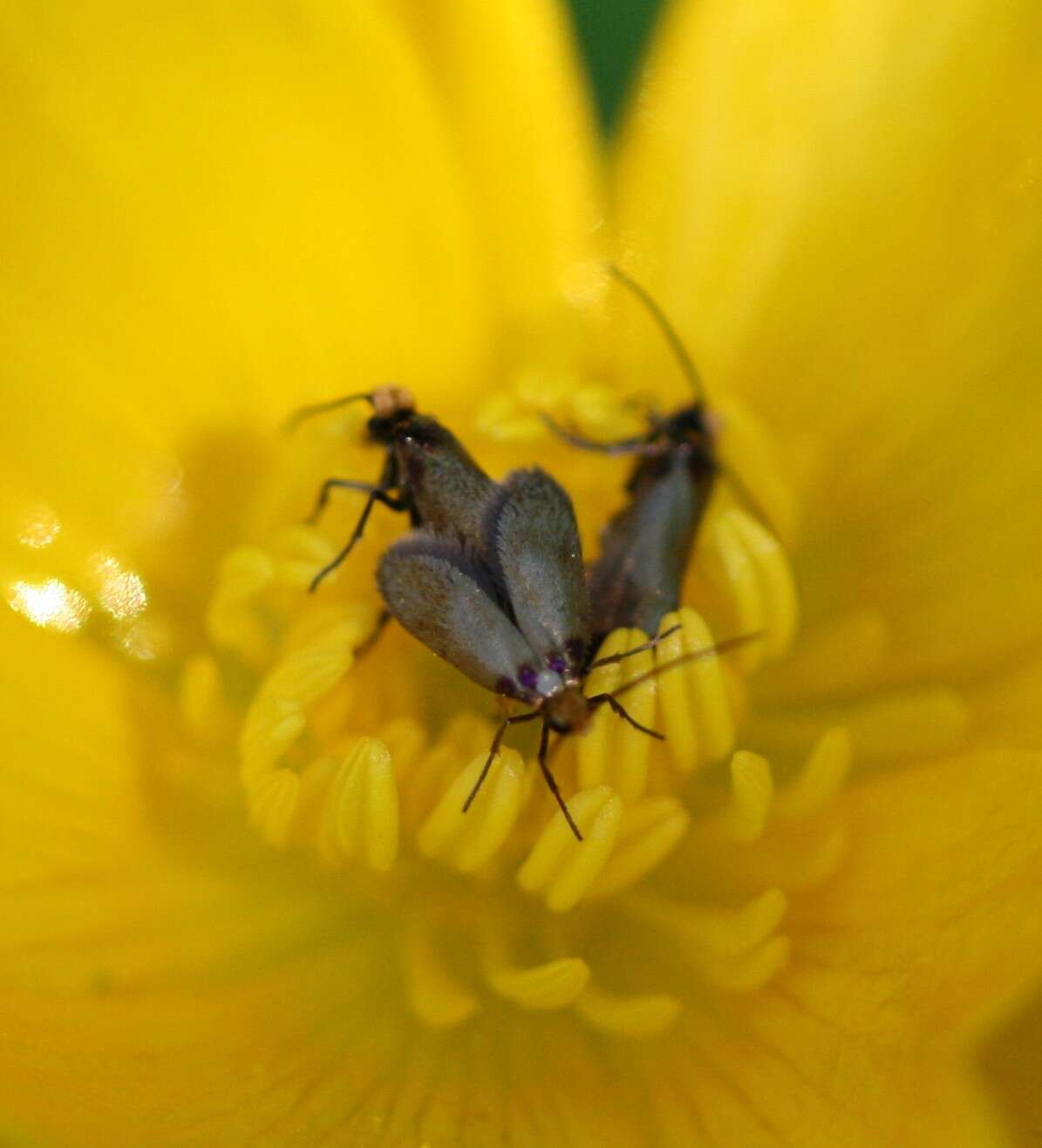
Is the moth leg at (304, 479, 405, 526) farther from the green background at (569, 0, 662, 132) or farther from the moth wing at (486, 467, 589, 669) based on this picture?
the green background at (569, 0, 662, 132)

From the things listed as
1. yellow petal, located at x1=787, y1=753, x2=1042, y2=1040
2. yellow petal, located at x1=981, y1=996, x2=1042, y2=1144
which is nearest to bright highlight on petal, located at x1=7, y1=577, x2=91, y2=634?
yellow petal, located at x1=787, y1=753, x2=1042, y2=1040

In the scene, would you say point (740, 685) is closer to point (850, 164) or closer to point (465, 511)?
point (465, 511)

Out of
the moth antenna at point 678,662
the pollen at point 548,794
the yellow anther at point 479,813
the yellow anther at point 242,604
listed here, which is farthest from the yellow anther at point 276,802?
the moth antenna at point 678,662

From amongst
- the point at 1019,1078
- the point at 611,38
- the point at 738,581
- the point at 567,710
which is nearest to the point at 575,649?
the point at 567,710

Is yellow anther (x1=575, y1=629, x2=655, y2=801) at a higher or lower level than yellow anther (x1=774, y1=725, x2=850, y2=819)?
higher

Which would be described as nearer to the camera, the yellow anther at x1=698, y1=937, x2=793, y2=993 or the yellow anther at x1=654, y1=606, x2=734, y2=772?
the yellow anther at x1=698, y1=937, x2=793, y2=993

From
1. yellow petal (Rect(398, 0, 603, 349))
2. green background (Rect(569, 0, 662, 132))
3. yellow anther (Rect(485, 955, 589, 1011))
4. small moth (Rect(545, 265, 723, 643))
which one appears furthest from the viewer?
green background (Rect(569, 0, 662, 132))
